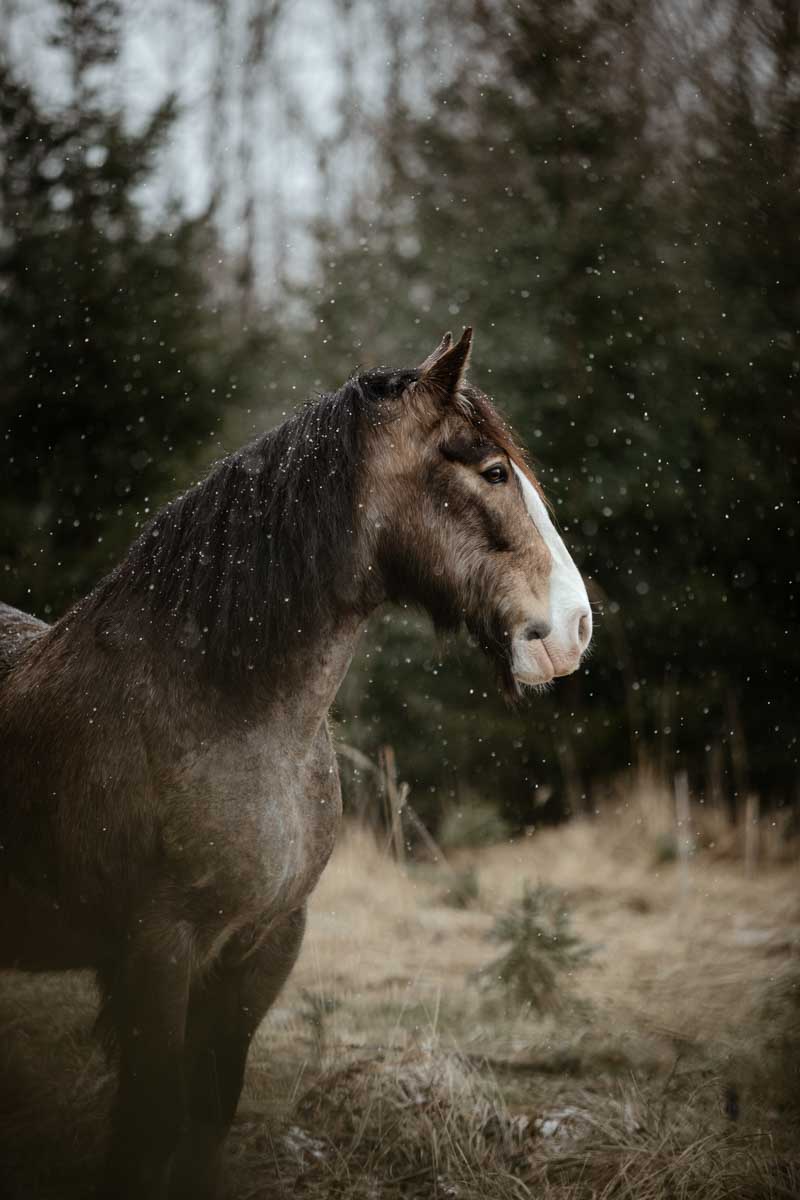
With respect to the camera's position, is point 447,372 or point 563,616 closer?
point 563,616

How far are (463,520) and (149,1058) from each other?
1.63m

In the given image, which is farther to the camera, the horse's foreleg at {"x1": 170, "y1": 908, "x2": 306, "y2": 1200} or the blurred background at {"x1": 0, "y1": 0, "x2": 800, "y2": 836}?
the blurred background at {"x1": 0, "y1": 0, "x2": 800, "y2": 836}

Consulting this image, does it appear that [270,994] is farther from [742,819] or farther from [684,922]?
[742,819]

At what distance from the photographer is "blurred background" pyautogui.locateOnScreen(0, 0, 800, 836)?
5.72 m

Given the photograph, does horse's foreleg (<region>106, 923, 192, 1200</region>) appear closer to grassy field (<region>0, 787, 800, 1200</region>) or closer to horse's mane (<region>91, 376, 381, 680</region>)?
grassy field (<region>0, 787, 800, 1200</region>)

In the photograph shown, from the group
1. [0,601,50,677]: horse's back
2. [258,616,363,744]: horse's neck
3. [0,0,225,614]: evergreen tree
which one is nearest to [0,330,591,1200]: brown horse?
[258,616,363,744]: horse's neck

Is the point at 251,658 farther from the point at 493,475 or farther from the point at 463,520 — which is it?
the point at 493,475

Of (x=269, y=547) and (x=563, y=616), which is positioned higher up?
(x=269, y=547)

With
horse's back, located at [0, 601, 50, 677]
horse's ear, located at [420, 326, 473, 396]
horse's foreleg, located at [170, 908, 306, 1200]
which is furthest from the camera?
horse's back, located at [0, 601, 50, 677]

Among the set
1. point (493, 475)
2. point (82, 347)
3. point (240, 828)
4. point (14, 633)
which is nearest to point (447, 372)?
point (493, 475)

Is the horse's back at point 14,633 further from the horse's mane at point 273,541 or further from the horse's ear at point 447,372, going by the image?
the horse's ear at point 447,372

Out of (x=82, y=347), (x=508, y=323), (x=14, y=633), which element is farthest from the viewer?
(x=508, y=323)

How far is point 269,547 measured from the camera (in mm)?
2633

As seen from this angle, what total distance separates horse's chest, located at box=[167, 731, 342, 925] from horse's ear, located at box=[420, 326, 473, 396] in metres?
1.04
